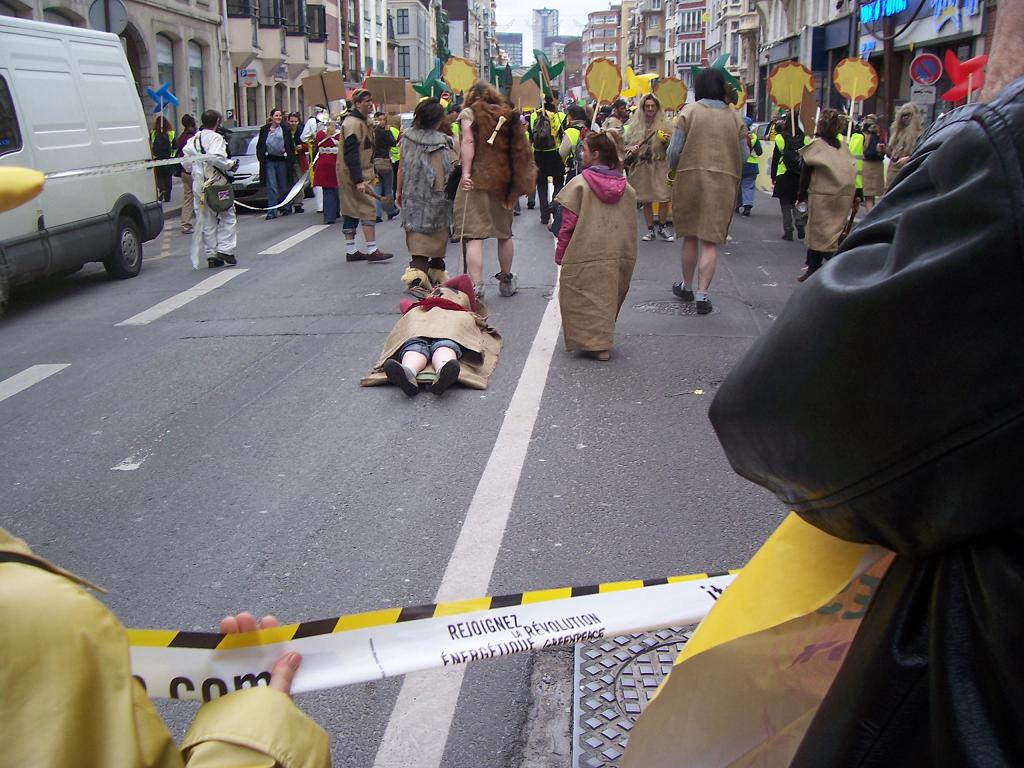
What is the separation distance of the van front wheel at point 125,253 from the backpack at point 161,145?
25.6 ft

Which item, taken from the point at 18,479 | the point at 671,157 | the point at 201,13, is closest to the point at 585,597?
the point at 18,479

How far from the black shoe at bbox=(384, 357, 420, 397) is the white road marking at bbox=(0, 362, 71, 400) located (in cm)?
264

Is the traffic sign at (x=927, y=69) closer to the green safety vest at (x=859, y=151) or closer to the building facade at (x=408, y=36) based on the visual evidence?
the green safety vest at (x=859, y=151)

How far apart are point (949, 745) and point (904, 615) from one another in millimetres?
143

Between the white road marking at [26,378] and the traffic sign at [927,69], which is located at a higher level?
the traffic sign at [927,69]

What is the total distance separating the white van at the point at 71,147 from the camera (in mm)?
10023

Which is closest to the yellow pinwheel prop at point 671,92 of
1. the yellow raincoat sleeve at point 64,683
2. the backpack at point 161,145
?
the backpack at point 161,145

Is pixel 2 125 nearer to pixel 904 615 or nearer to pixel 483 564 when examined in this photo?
pixel 483 564

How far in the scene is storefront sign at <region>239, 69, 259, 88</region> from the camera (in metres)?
36.0

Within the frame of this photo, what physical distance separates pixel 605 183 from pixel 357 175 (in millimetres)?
5545

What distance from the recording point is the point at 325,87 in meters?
17.5

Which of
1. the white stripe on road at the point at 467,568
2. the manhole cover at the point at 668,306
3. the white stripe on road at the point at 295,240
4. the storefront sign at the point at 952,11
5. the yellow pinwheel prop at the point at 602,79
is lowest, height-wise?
the white stripe on road at the point at 295,240

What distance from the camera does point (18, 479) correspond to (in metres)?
5.27

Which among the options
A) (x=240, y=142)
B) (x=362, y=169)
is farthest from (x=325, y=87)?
(x=362, y=169)
